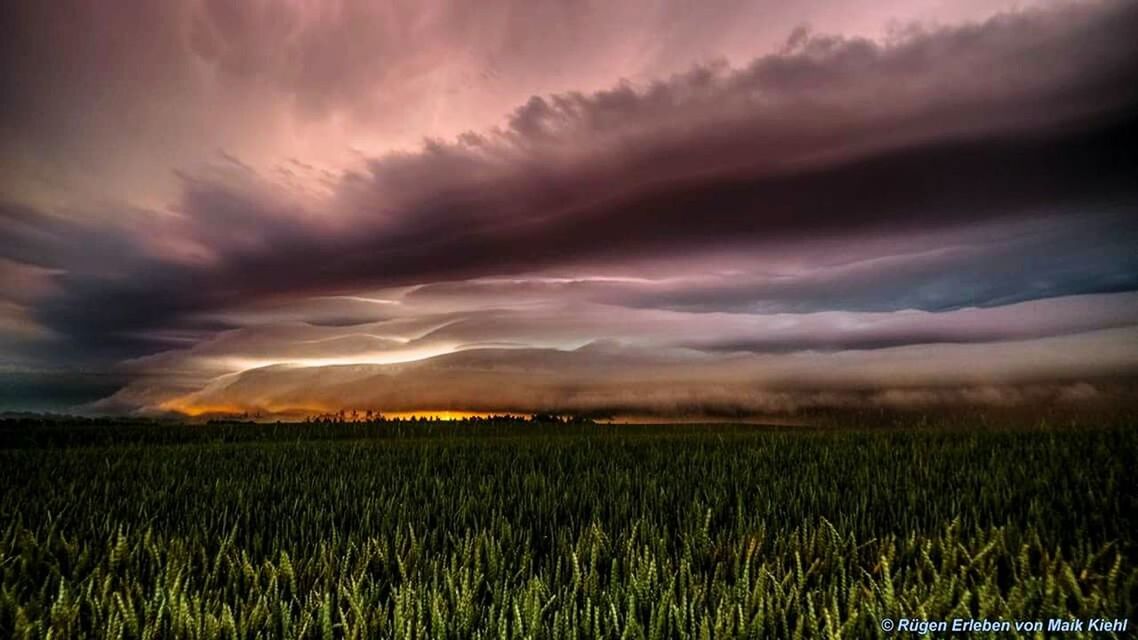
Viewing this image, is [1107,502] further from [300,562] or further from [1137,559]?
[300,562]

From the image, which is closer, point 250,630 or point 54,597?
point 250,630

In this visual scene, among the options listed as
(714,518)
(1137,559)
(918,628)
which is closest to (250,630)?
(918,628)

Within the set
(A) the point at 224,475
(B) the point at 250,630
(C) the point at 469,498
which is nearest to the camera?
(B) the point at 250,630

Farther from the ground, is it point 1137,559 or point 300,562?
point 300,562

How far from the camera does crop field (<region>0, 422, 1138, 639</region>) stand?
105 inches

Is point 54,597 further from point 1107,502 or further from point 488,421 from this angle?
point 488,421

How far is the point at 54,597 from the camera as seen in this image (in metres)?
3.34

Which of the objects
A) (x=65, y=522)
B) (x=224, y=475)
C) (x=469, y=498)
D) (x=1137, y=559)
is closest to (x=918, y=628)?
(x=1137, y=559)

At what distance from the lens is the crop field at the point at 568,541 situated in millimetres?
2666

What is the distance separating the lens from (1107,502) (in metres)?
5.00

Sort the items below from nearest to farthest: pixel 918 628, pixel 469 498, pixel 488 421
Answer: pixel 918 628
pixel 469 498
pixel 488 421

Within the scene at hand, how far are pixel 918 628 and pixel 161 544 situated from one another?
4004 mm

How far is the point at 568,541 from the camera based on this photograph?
4.17 meters

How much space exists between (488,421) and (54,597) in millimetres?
14740
